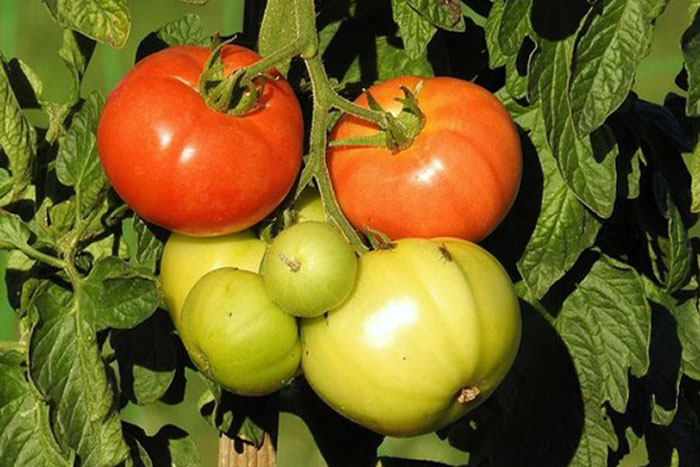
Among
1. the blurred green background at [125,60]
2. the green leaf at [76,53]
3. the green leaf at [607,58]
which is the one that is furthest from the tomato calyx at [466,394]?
the blurred green background at [125,60]

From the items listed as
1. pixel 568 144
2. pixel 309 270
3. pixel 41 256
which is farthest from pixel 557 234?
pixel 41 256

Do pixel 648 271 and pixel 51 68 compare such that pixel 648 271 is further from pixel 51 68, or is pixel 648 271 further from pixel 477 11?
pixel 51 68

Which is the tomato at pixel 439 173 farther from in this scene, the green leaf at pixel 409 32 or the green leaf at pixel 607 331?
the green leaf at pixel 607 331

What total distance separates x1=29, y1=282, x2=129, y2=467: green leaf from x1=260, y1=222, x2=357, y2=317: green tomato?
7.2 inches

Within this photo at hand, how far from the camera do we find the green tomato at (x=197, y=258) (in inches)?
37.7

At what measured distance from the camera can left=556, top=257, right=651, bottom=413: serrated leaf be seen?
1.14 meters

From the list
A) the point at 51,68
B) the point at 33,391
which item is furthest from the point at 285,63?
the point at 51,68

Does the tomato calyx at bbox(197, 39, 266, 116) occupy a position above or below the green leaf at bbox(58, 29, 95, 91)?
above

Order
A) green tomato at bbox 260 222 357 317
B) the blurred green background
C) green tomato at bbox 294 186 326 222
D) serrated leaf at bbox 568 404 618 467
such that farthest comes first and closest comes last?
the blurred green background < serrated leaf at bbox 568 404 618 467 < green tomato at bbox 294 186 326 222 < green tomato at bbox 260 222 357 317

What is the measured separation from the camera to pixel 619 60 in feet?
3.18

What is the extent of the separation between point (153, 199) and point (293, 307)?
0.43ft

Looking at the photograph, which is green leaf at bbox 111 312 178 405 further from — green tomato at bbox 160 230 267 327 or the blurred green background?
the blurred green background

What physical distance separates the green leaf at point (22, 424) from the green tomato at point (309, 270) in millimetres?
296

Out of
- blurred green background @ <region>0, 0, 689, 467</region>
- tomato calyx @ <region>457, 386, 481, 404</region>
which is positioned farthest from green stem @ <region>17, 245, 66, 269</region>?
blurred green background @ <region>0, 0, 689, 467</region>
